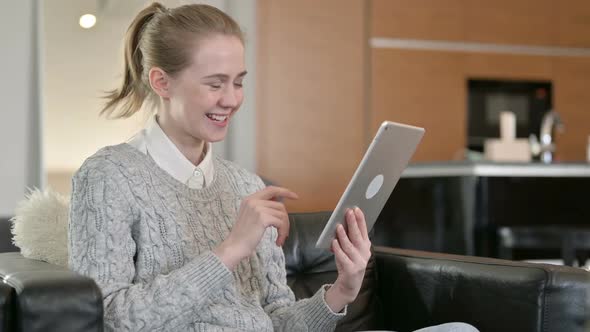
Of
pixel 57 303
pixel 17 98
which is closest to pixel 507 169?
pixel 17 98

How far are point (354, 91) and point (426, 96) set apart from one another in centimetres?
51

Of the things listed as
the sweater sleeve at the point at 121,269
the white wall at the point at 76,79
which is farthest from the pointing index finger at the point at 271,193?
the white wall at the point at 76,79

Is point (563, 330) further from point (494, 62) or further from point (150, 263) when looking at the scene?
point (494, 62)

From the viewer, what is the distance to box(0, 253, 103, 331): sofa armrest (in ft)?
4.31

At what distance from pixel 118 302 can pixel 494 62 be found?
16.5ft

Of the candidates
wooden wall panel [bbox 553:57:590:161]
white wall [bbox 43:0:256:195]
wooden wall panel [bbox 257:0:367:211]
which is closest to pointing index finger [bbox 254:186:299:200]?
white wall [bbox 43:0:256:195]

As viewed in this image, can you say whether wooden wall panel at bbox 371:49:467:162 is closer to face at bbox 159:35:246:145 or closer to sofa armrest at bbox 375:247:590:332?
sofa armrest at bbox 375:247:590:332

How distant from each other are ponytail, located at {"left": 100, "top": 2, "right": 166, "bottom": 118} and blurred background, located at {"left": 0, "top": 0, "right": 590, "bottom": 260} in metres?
2.66

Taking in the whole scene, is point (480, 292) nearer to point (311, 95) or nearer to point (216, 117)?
point (216, 117)

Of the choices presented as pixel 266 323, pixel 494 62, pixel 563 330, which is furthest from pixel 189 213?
pixel 494 62

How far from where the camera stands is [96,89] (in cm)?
505

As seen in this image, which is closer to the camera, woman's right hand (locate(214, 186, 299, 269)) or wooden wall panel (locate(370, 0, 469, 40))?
woman's right hand (locate(214, 186, 299, 269))

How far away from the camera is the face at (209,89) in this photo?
5.63ft

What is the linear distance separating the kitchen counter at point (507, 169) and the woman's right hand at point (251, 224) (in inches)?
117
